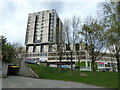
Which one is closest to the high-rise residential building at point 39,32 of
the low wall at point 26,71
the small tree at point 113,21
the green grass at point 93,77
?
the low wall at point 26,71

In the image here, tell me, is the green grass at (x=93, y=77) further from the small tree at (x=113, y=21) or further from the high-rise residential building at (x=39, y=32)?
the high-rise residential building at (x=39, y=32)

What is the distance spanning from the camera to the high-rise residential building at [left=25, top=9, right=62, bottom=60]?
254 ft

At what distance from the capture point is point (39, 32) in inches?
3214

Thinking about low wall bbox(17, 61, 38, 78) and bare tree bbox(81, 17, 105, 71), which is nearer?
bare tree bbox(81, 17, 105, 71)

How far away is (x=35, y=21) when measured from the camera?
8506cm

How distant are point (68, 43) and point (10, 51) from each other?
39.9 ft

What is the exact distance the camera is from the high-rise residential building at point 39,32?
77300 millimetres

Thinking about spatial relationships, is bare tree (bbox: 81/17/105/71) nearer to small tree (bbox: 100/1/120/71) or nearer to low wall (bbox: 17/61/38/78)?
small tree (bbox: 100/1/120/71)

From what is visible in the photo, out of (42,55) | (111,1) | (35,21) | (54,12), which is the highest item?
(54,12)

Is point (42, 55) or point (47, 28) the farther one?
point (47, 28)

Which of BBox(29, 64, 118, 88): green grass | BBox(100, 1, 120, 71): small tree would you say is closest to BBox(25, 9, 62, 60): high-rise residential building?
BBox(29, 64, 118, 88): green grass

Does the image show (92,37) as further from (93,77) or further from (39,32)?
(39,32)

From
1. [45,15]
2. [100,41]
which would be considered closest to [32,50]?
Result: [45,15]

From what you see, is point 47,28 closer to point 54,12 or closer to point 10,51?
point 54,12
